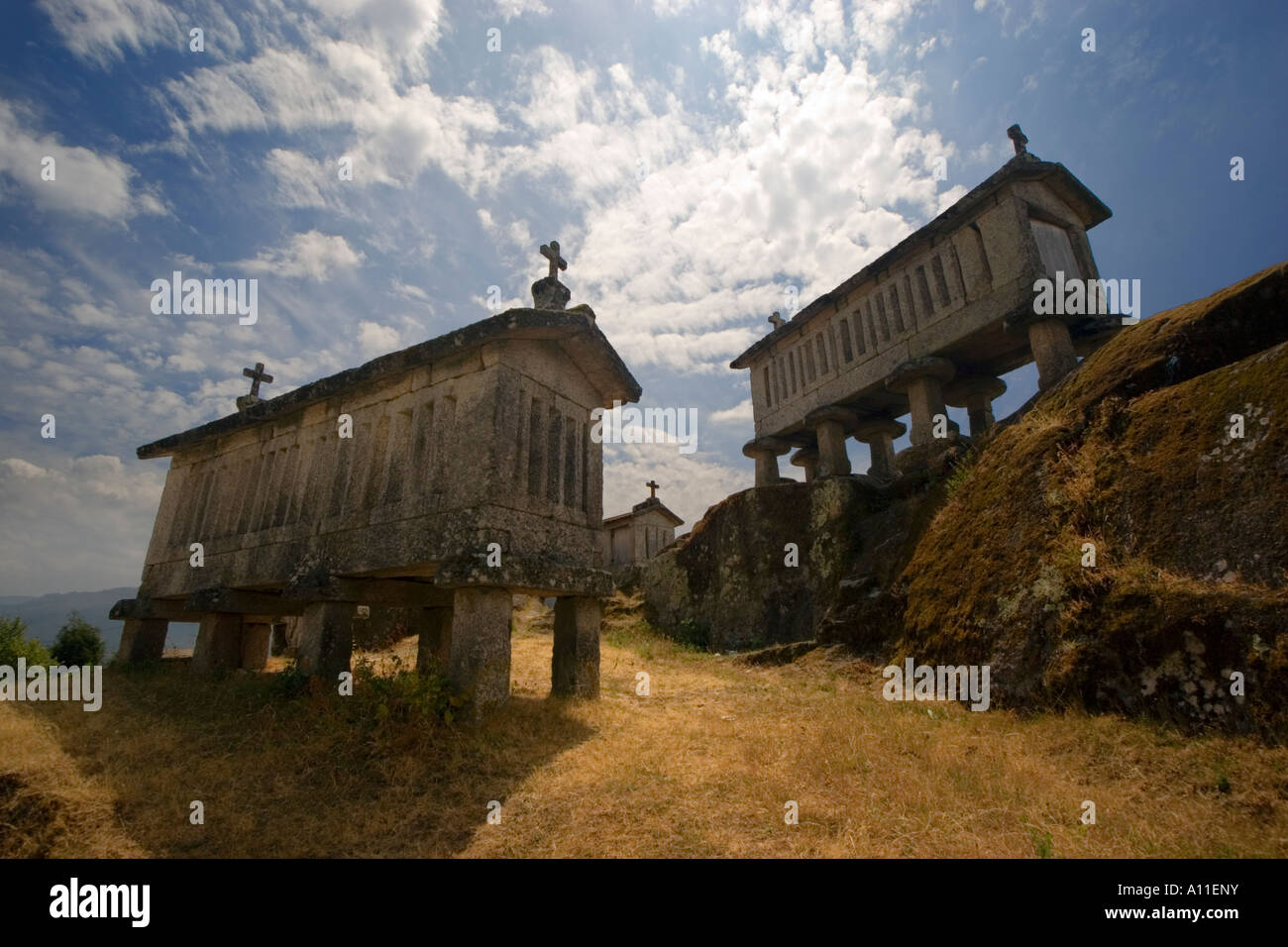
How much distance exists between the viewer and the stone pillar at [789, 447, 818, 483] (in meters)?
15.3

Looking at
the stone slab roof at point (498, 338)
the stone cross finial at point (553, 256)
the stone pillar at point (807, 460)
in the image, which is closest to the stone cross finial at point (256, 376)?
the stone slab roof at point (498, 338)

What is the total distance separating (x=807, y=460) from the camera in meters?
15.4

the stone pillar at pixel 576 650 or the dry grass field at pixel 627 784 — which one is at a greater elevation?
the stone pillar at pixel 576 650

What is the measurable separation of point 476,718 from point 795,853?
3309 millimetres

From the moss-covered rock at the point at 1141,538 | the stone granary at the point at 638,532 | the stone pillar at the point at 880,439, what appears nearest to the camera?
the moss-covered rock at the point at 1141,538

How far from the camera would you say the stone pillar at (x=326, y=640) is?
700 centimetres

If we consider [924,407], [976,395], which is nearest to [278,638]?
[924,407]

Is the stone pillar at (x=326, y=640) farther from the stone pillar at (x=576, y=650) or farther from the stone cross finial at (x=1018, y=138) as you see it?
the stone cross finial at (x=1018, y=138)

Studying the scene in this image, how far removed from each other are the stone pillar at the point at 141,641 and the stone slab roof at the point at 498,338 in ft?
12.7

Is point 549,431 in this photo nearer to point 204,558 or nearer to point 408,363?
point 408,363

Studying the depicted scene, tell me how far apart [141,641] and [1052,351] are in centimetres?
1584

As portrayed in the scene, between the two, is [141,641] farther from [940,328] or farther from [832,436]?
[940,328]

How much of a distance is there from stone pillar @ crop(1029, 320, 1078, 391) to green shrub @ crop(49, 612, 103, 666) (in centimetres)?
1710

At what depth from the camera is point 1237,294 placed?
22.2ft
